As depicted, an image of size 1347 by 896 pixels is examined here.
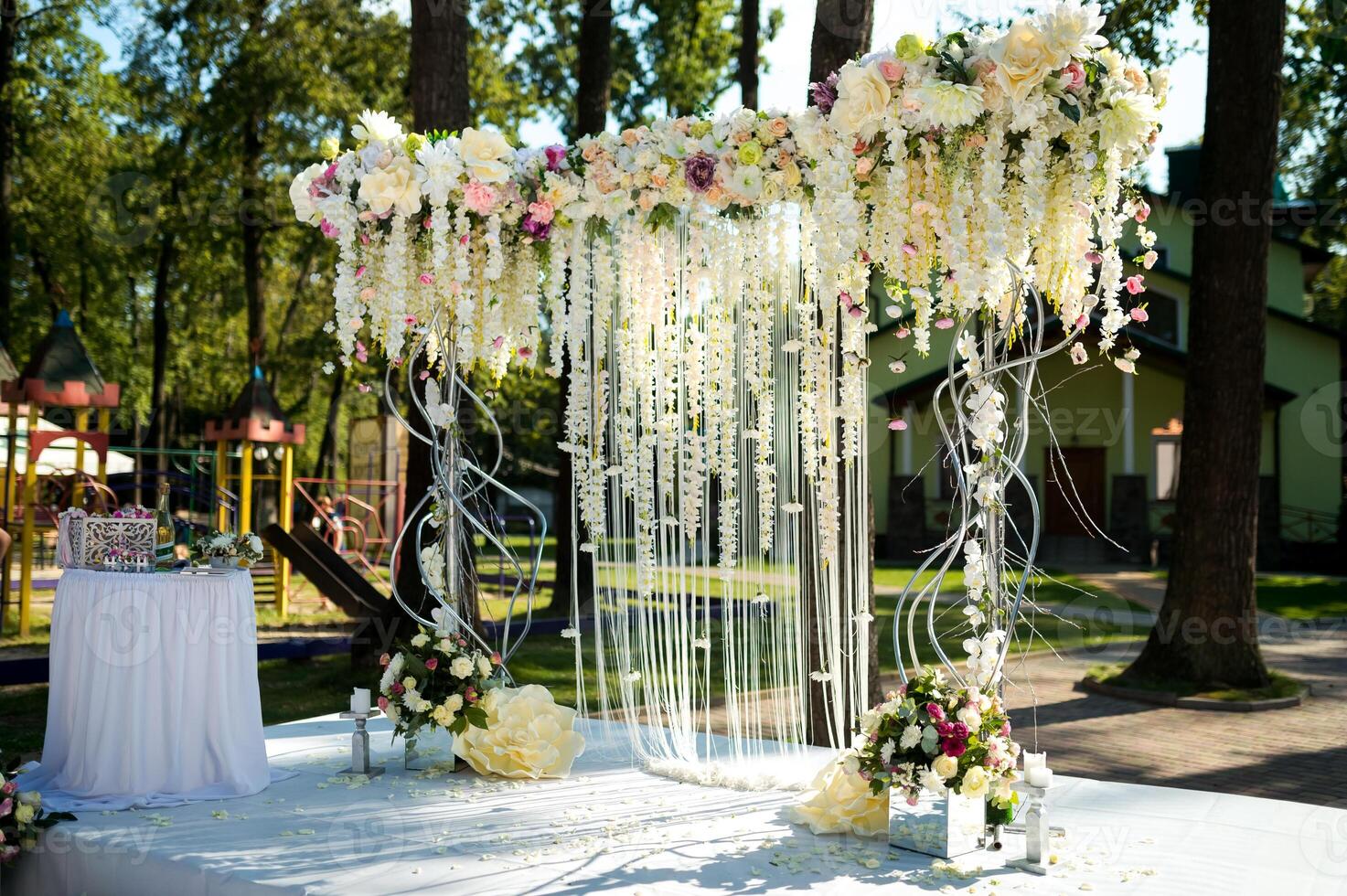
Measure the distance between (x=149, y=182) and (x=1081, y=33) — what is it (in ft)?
67.2

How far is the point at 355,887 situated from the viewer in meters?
3.58

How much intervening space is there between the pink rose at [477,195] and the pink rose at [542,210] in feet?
0.61

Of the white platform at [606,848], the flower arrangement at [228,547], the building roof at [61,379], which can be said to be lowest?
the white platform at [606,848]

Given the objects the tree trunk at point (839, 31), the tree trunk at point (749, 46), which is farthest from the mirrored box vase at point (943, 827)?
the tree trunk at point (749, 46)

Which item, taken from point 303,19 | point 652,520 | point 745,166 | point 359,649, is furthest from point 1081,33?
point 303,19

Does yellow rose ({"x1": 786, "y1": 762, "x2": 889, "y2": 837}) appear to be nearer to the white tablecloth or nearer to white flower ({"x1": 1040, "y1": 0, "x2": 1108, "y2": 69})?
the white tablecloth

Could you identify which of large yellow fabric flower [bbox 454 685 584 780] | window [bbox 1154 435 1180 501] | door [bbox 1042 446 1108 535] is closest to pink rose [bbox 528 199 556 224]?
large yellow fabric flower [bbox 454 685 584 780]

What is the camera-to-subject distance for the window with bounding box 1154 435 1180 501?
20078 mm

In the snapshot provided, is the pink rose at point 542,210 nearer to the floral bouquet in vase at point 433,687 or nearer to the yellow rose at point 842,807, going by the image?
the floral bouquet in vase at point 433,687

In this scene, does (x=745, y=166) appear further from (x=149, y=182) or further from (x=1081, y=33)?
(x=149, y=182)

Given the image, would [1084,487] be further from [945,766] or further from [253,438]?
[945,766]

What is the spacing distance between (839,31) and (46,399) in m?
8.19

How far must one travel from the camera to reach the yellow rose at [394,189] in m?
4.92

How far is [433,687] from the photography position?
16.4 ft
